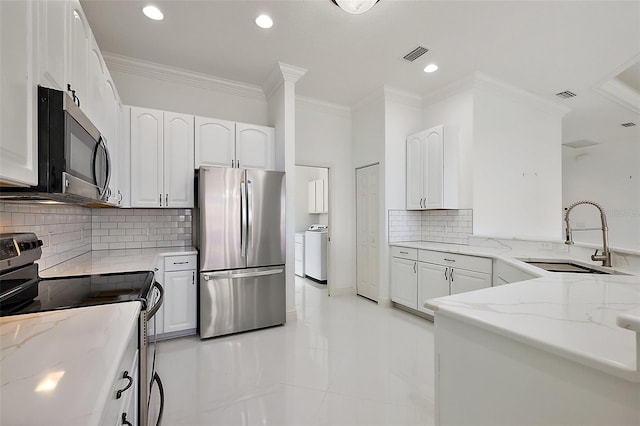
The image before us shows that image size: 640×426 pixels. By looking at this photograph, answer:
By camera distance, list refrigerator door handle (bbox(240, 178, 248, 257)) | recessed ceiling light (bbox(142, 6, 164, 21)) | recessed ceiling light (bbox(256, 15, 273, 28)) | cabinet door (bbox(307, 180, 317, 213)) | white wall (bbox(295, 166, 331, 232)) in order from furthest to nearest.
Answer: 1. white wall (bbox(295, 166, 331, 232))
2. cabinet door (bbox(307, 180, 317, 213))
3. refrigerator door handle (bbox(240, 178, 248, 257))
4. recessed ceiling light (bbox(256, 15, 273, 28))
5. recessed ceiling light (bbox(142, 6, 164, 21))

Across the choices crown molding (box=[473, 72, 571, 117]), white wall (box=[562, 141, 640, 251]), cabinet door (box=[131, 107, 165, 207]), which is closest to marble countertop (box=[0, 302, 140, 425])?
cabinet door (box=[131, 107, 165, 207])

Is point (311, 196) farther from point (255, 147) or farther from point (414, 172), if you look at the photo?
A: point (255, 147)

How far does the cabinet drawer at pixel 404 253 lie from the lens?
145 inches

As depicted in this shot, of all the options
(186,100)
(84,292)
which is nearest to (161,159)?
(186,100)

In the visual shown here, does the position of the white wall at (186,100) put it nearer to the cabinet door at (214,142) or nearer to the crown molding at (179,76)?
the crown molding at (179,76)

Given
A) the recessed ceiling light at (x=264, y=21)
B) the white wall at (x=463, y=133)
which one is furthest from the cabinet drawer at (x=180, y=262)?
the white wall at (x=463, y=133)

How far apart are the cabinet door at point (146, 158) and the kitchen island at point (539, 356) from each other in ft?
9.64

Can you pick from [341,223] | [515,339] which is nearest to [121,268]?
[515,339]

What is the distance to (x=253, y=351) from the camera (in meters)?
2.69

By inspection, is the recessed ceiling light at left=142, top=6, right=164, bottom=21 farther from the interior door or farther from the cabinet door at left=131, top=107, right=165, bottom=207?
the interior door

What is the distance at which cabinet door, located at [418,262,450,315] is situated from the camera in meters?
3.26

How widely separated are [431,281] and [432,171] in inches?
56.5

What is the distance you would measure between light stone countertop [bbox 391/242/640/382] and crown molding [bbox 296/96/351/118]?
3720 millimetres

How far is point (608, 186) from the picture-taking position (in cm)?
589
